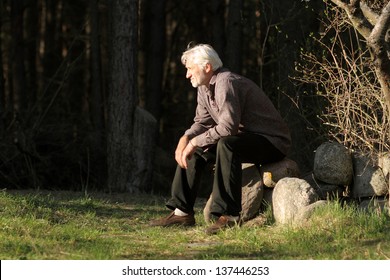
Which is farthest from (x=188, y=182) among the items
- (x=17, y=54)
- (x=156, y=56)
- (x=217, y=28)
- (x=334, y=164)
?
Answer: (x=17, y=54)

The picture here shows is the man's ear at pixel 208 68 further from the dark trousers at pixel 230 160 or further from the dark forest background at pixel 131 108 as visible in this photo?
the dark forest background at pixel 131 108

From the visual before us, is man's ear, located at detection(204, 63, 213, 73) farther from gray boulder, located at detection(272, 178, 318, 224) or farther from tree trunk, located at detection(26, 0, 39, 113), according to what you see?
tree trunk, located at detection(26, 0, 39, 113)

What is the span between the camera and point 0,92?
599 inches

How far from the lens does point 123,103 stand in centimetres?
1270

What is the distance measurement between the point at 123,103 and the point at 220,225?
490 cm

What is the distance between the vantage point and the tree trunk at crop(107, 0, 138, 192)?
12.6m

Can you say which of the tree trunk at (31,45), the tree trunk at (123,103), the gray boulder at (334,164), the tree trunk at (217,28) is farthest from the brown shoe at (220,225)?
the tree trunk at (31,45)

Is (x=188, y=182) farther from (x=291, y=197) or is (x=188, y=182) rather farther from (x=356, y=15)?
(x=356, y=15)

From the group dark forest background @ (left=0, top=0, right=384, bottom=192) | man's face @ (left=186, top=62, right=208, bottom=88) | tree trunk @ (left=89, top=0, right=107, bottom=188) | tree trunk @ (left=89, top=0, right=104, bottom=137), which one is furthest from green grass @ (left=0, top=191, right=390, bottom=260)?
tree trunk @ (left=89, top=0, right=104, bottom=137)

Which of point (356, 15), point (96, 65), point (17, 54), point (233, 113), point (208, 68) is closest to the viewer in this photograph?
point (356, 15)

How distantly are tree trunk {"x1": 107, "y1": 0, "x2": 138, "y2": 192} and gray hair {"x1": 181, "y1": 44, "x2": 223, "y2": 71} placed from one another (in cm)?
442

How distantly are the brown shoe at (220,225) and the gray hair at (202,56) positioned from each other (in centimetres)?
135

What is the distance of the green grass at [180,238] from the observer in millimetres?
7020
